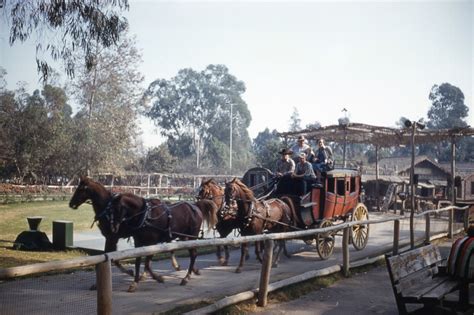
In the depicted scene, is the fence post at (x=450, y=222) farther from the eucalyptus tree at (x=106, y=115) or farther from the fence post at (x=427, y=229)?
the eucalyptus tree at (x=106, y=115)

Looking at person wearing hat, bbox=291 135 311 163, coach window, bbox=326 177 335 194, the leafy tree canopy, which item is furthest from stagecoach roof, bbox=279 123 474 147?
Result: the leafy tree canopy

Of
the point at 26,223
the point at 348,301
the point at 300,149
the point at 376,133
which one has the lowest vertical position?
the point at 26,223

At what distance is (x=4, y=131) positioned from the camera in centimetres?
2022

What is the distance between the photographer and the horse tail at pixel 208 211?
28.4 feet

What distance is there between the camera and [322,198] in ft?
34.7

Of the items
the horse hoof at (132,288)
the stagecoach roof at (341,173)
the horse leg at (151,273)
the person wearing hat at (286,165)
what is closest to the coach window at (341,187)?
the stagecoach roof at (341,173)

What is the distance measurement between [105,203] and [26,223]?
11453mm

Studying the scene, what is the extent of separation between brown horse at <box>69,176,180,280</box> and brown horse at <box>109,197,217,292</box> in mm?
66

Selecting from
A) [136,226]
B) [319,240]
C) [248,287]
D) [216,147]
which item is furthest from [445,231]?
[216,147]

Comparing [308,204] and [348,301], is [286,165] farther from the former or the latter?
[348,301]

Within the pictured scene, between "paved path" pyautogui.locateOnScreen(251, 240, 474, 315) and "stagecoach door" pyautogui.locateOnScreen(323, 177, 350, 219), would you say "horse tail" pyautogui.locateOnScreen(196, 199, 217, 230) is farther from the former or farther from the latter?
"stagecoach door" pyautogui.locateOnScreen(323, 177, 350, 219)

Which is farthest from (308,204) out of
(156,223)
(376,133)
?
(376,133)

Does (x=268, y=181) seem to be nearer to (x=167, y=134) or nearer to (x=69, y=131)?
(x=69, y=131)

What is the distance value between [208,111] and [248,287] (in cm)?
5826
